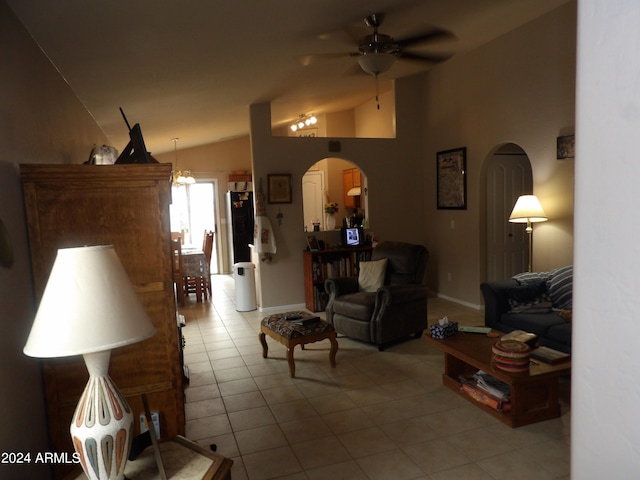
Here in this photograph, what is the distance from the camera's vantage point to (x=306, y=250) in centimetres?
601

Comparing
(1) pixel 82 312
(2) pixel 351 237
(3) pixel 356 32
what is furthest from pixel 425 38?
(1) pixel 82 312

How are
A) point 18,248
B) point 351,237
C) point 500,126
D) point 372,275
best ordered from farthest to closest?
point 351,237 → point 500,126 → point 372,275 → point 18,248

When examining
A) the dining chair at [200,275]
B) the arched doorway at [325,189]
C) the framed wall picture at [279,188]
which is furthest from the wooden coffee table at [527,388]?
the arched doorway at [325,189]

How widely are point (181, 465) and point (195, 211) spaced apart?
8.26 m

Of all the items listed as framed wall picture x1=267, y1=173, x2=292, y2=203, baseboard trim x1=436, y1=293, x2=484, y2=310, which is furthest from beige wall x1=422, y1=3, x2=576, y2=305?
framed wall picture x1=267, y1=173, x2=292, y2=203

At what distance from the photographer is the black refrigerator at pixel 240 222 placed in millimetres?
8672

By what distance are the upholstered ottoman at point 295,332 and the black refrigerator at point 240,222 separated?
191 inches

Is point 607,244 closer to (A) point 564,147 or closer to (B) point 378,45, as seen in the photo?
(B) point 378,45

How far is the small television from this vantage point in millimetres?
6090

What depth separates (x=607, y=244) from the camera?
609 millimetres

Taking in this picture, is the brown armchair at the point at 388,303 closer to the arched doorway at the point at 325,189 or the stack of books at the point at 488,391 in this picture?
the stack of books at the point at 488,391

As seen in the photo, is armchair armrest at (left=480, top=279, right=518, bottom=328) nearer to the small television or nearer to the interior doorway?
the small television

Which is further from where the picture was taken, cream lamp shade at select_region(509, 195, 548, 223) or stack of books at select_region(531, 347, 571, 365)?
cream lamp shade at select_region(509, 195, 548, 223)

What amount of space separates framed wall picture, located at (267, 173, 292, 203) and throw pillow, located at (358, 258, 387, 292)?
62.7 inches
